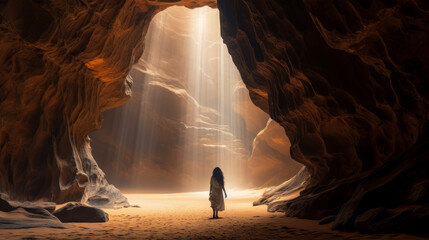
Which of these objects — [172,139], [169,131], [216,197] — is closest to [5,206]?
[216,197]

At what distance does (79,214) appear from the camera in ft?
24.1

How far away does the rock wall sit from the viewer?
5012 mm

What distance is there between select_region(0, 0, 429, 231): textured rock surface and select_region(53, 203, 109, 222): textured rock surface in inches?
151

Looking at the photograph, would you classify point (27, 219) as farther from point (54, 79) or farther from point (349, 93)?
point (349, 93)

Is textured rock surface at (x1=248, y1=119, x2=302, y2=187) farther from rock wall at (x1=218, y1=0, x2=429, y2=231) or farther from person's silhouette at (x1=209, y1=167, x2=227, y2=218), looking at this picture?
person's silhouette at (x1=209, y1=167, x2=227, y2=218)

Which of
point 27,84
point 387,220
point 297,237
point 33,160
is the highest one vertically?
point 27,84

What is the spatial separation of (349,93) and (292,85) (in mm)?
2568

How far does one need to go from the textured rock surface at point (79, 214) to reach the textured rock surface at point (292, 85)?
383 centimetres

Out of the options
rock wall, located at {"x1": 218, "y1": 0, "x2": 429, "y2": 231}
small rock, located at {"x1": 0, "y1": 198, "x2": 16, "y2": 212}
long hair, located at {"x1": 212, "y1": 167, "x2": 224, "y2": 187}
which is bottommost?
small rock, located at {"x1": 0, "y1": 198, "x2": 16, "y2": 212}

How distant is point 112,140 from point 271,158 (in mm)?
19240

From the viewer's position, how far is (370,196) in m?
5.54

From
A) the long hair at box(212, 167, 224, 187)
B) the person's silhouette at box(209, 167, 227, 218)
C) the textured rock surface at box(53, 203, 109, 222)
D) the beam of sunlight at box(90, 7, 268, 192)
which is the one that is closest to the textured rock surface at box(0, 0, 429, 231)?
the person's silhouette at box(209, 167, 227, 218)

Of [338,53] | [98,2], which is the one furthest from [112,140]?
[338,53]

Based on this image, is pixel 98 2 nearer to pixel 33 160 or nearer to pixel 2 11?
pixel 2 11
